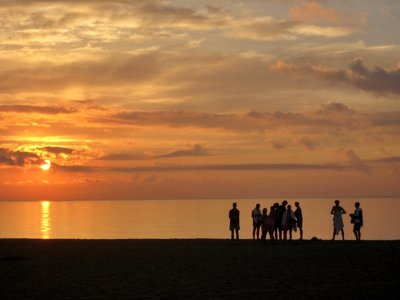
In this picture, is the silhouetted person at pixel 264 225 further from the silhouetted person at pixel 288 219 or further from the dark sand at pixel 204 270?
the silhouetted person at pixel 288 219

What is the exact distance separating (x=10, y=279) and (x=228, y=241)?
15200 millimetres

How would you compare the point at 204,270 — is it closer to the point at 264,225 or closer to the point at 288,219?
the point at 264,225

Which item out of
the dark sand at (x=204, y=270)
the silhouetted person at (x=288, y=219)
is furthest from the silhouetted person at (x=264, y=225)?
the silhouetted person at (x=288, y=219)

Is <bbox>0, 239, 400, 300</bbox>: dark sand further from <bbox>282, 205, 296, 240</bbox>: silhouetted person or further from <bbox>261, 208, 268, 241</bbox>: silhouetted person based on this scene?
<bbox>282, 205, 296, 240</bbox>: silhouetted person

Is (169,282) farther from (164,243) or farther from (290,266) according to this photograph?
(164,243)

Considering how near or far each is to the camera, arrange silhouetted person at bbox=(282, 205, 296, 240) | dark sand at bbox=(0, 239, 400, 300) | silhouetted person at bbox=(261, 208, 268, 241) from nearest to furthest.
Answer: dark sand at bbox=(0, 239, 400, 300)
silhouetted person at bbox=(282, 205, 296, 240)
silhouetted person at bbox=(261, 208, 268, 241)

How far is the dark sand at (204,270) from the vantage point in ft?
65.4

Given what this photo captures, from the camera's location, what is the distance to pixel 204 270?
2458cm

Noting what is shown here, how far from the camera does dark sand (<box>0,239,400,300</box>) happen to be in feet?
65.4

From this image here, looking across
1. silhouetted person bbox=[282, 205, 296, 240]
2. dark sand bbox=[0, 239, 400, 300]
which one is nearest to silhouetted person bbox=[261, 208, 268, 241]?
dark sand bbox=[0, 239, 400, 300]

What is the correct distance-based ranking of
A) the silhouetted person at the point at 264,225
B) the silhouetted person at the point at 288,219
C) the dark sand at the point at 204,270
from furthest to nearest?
1. the silhouetted person at the point at 264,225
2. the silhouetted person at the point at 288,219
3. the dark sand at the point at 204,270

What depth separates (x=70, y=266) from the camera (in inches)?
1029

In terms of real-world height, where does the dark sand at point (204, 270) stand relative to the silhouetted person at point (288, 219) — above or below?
below

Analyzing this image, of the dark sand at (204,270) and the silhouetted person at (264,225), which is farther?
the silhouetted person at (264,225)
